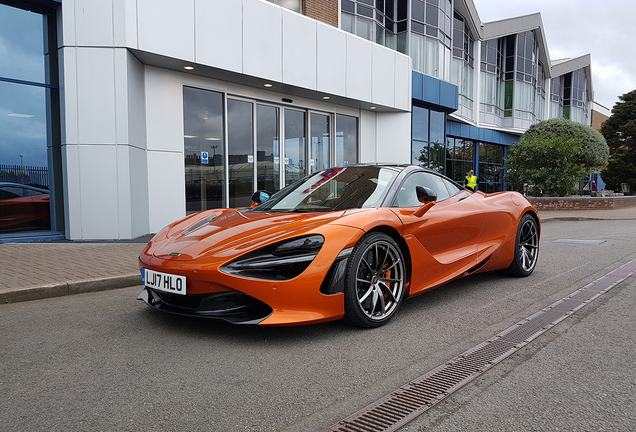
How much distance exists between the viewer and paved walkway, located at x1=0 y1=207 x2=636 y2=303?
15.8 ft

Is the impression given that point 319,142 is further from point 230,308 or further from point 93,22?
point 230,308

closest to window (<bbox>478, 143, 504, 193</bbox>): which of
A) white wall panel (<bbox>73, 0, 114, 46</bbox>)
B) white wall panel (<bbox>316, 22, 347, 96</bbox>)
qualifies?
white wall panel (<bbox>316, 22, 347, 96</bbox>)

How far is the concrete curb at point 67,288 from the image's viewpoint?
4598 millimetres

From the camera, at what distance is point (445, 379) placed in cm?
262

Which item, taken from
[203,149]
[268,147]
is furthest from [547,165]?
[203,149]

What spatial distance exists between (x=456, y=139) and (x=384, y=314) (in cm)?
2413

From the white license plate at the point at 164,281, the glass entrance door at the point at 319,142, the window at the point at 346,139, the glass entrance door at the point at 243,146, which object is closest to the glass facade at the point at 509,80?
the window at the point at 346,139

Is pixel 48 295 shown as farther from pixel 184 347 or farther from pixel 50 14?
pixel 50 14

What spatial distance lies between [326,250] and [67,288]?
10.7ft

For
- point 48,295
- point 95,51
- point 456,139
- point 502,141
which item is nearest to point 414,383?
point 48,295

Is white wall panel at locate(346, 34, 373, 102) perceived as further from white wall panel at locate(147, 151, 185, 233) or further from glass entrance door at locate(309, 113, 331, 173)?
white wall panel at locate(147, 151, 185, 233)

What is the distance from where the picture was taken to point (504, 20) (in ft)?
100

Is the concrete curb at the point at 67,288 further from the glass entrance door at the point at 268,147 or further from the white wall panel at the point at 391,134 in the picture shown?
the white wall panel at the point at 391,134

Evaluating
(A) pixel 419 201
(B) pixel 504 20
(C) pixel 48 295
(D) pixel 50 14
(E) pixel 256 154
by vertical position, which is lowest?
(C) pixel 48 295
